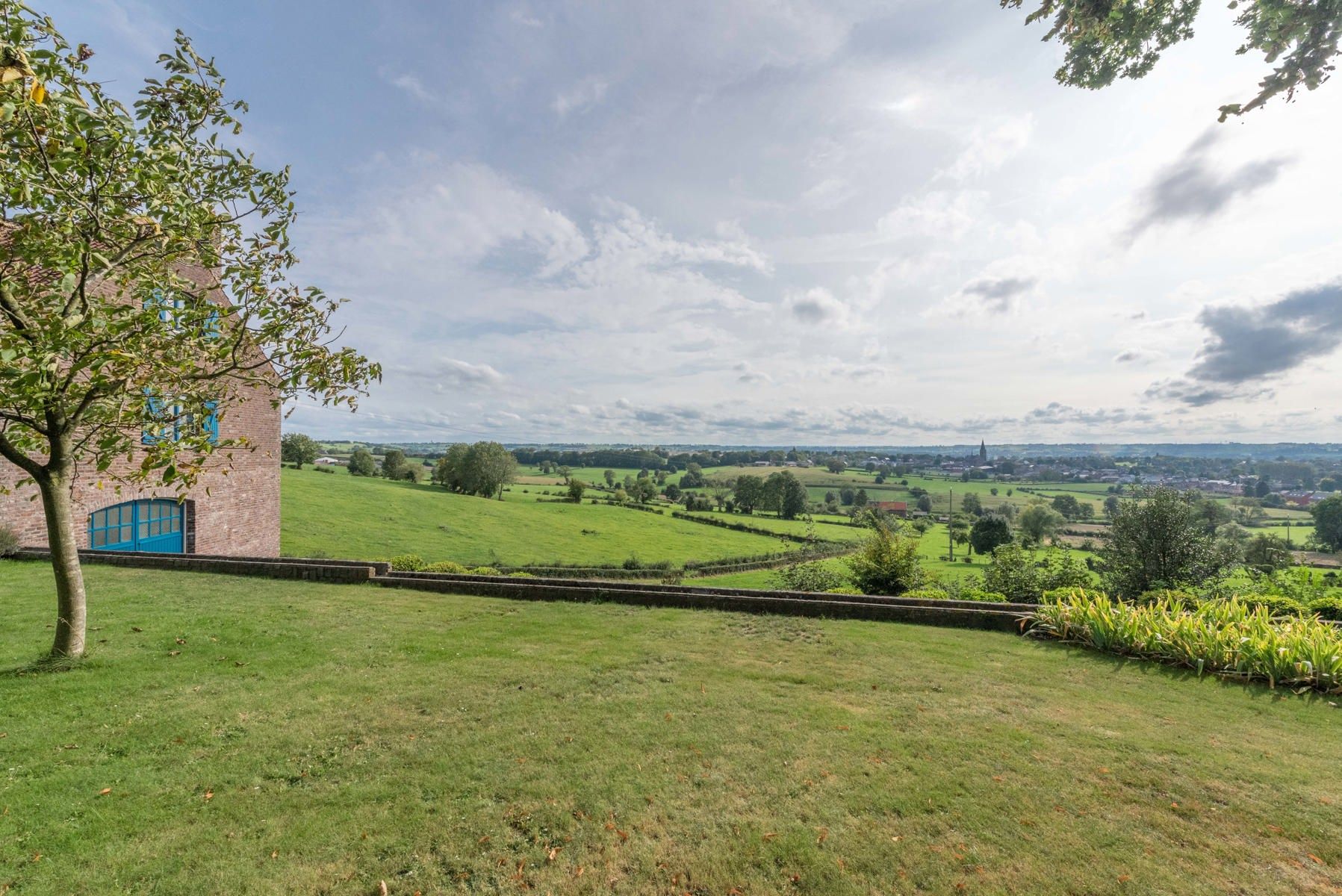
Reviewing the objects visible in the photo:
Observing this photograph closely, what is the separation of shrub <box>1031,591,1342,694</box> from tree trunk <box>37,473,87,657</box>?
1385 centimetres

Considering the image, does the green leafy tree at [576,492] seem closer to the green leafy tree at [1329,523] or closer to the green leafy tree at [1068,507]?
the green leafy tree at [1068,507]

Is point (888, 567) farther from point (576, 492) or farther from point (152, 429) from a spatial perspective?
point (576, 492)

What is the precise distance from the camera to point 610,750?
15.6 feet

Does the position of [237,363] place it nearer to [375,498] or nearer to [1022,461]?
[375,498]

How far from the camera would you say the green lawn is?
11.0ft

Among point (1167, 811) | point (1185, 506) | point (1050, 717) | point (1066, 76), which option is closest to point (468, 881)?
point (1167, 811)

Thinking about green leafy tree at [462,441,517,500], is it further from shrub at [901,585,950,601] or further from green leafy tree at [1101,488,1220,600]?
green leafy tree at [1101,488,1220,600]

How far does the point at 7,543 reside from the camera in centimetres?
1188

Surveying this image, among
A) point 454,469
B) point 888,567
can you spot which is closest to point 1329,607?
point 888,567

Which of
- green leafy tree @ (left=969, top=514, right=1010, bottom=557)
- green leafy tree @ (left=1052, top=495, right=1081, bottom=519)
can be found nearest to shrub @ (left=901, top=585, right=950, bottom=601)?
green leafy tree @ (left=969, top=514, right=1010, bottom=557)

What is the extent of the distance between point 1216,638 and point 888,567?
23.2ft

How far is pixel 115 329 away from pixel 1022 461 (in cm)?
19216

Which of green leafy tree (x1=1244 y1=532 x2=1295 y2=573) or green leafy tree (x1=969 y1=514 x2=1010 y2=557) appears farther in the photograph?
green leafy tree (x1=969 y1=514 x2=1010 y2=557)

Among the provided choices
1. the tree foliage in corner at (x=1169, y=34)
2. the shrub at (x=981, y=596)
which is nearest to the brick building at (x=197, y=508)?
the tree foliage in corner at (x=1169, y=34)
